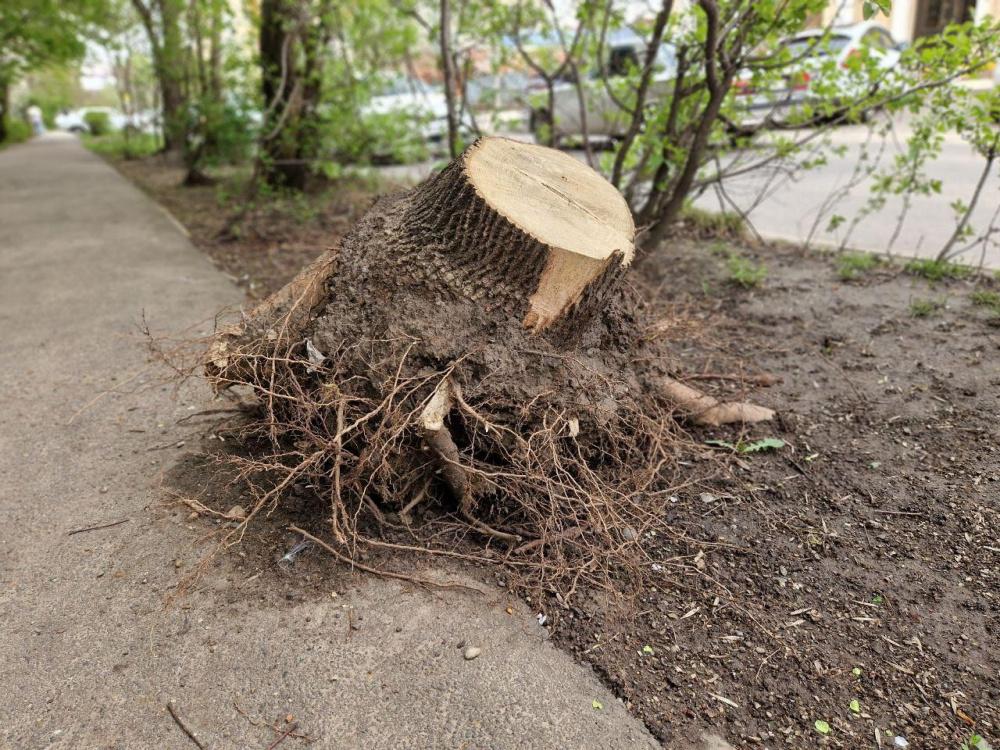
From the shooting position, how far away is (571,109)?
28.9ft

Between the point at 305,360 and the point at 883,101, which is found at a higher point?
the point at 883,101

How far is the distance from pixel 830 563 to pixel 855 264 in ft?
10.6

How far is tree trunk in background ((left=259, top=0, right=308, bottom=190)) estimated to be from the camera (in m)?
7.46

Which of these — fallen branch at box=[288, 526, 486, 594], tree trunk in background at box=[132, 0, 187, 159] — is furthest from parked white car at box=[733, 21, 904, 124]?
tree trunk in background at box=[132, 0, 187, 159]

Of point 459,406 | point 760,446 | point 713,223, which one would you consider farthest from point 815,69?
point 459,406

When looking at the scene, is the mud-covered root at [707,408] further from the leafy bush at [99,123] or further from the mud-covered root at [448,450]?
the leafy bush at [99,123]

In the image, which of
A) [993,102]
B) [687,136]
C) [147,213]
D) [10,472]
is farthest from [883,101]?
[147,213]

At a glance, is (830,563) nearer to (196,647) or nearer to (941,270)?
(196,647)

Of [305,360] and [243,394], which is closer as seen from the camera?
[305,360]

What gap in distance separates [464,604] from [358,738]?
0.54 meters

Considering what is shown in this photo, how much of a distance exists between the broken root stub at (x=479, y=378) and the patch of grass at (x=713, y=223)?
373 cm

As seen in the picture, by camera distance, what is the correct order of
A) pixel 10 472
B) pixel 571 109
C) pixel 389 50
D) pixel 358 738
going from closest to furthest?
1. pixel 358 738
2. pixel 10 472
3. pixel 389 50
4. pixel 571 109

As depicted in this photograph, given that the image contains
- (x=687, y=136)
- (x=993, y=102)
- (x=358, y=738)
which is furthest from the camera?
(x=687, y=136)

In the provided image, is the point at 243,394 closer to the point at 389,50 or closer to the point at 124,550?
the point at 124,550
